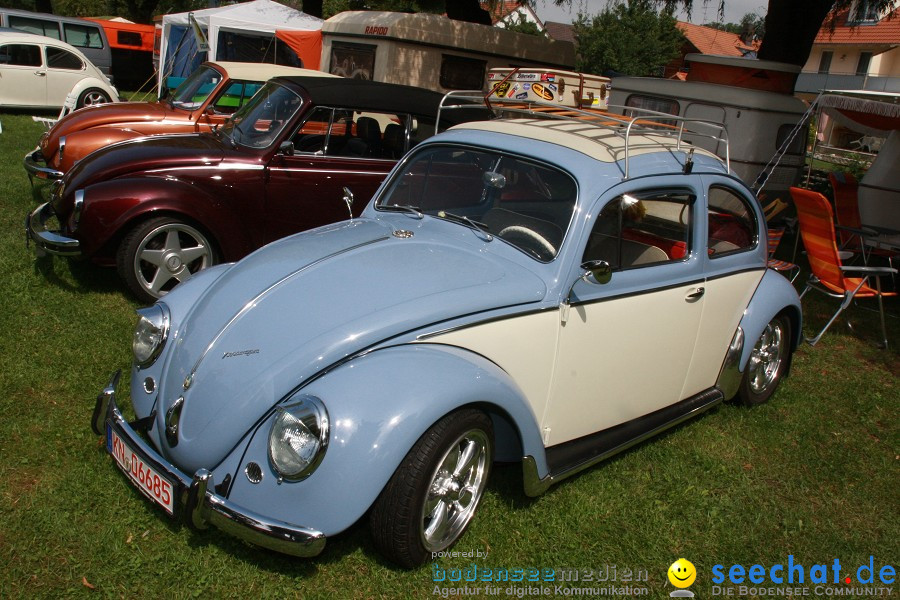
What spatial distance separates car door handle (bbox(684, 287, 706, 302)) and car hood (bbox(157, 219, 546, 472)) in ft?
3.64

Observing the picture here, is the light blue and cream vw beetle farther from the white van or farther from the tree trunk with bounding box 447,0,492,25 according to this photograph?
the white van

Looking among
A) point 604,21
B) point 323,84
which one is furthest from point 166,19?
point 604,21

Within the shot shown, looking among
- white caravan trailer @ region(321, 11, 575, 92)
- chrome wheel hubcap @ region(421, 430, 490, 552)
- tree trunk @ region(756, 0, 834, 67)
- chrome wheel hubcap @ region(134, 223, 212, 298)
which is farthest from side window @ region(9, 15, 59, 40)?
chrome wheel hubcap @ region(421, 430, 490, 552)

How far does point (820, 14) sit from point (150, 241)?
38.6 feet

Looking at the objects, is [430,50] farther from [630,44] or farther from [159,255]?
[630,44]

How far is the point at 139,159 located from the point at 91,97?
11.5m

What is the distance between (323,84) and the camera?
21.5ft

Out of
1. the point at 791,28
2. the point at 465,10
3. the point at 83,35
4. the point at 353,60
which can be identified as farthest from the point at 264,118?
the point at 83,35

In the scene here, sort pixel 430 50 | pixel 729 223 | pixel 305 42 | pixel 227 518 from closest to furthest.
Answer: pixel 227 518
pixel 729 223
pixel 430 50
pixel 305 42

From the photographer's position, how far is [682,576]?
11.0 ft

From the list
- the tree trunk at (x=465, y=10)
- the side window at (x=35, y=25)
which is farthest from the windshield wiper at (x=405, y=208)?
the side window at (x=35, y=25)

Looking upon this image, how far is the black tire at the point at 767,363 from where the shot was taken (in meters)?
4.92

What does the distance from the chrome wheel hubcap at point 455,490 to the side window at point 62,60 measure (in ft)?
54.7

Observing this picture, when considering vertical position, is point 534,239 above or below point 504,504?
above
